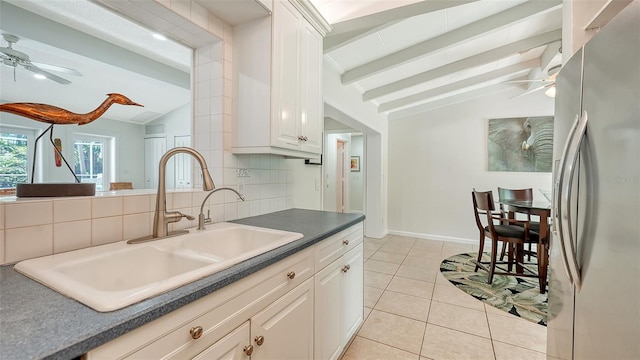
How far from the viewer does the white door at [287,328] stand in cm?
98

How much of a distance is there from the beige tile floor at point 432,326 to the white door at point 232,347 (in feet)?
3.61

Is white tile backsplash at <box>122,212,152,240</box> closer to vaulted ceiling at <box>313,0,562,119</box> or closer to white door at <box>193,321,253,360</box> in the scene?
white door at <box>193,321,253,360</box>

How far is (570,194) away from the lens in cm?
100

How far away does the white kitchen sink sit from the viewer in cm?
68

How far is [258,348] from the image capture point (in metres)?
0.98

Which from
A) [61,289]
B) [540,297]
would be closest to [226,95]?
[61,289]

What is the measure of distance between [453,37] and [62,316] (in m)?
3.23


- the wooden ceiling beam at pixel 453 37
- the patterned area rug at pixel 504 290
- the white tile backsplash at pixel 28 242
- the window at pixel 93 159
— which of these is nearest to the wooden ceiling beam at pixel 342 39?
the wooden ceiling beam at pixel 453 37

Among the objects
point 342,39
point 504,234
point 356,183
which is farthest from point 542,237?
point 356,183

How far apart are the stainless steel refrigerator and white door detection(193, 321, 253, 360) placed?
3.66 feet

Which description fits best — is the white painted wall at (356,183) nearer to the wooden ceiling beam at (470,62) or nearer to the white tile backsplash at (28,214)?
the wooden ceiling beam at (470,62)

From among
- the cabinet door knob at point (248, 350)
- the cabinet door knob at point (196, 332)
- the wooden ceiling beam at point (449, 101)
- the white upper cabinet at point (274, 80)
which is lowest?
the cabinet door knob at point (248, 350)

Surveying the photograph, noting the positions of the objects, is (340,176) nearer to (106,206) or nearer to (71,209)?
(106,206)

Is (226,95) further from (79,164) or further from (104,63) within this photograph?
(79,164)
